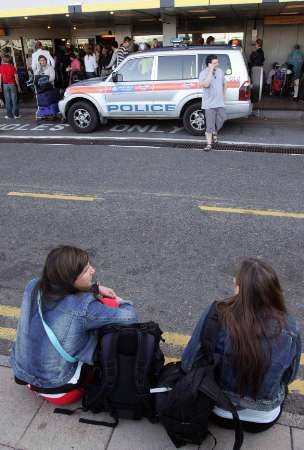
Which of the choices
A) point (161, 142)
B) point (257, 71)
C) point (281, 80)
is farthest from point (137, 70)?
point (281, 80)

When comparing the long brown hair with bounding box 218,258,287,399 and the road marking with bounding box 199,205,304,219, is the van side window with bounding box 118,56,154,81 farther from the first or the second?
the long brown hair with bounding box 218,258,287,399

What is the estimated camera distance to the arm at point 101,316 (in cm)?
249

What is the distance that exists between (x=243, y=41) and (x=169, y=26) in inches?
136

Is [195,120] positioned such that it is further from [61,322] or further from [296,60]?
[61,322]

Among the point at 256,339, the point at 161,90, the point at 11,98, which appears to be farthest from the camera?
the point at 11,98

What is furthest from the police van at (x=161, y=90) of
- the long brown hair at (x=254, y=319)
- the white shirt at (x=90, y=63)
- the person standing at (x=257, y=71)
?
the long brown hair at (x=254, y=319)

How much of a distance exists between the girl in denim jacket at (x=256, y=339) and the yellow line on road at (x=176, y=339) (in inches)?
44.9

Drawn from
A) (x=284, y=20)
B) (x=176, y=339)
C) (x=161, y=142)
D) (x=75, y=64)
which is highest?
(x=284, y=20)

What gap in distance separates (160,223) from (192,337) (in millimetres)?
3183

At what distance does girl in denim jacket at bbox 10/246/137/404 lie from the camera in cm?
247

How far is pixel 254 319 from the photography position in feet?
6.87

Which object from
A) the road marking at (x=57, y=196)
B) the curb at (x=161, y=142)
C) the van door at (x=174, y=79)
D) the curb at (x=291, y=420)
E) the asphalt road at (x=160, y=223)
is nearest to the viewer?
the curb at (x=291, y=420)

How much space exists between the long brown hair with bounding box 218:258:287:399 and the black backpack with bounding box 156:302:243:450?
0.14 metres

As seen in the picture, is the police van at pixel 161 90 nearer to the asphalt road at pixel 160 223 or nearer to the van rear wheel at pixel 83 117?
the van rear wheel at pixel 83 117
